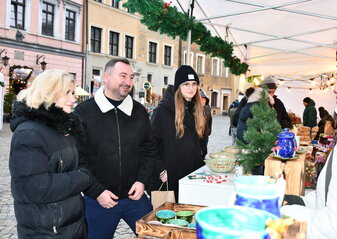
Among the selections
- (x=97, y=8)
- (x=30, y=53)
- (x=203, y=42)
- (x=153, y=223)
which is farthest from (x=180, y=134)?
(x=97, y=8)

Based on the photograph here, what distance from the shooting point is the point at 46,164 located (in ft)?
6.71

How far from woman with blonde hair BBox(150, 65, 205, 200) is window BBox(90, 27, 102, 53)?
24.9m

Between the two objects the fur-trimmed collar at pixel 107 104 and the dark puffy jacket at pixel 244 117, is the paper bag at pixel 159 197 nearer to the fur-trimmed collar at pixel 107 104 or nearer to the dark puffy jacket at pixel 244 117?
the fur-trimmed collar at pixel 107 104

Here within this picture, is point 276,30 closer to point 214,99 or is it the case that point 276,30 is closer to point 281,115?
point 281,115

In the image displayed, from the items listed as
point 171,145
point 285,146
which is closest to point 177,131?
point 171,145

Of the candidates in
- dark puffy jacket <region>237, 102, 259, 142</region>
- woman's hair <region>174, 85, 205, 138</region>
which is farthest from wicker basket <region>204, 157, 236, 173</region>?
dark puffy jacket <region>237, 102, 259, 142</region>

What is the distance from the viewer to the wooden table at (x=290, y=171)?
2.36m

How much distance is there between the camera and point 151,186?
129 inches

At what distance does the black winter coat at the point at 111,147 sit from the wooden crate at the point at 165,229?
925 mm

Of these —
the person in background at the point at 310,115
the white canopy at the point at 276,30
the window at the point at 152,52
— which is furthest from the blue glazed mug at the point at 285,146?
the window at the point at 152,52

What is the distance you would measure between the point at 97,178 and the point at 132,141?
1.34 ft

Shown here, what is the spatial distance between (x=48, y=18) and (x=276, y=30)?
19366 mm

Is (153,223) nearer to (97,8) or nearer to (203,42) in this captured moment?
(203,42)

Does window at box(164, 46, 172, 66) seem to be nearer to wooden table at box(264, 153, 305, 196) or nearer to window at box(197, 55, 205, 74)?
window at box(197, 55, 205, 74)
